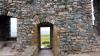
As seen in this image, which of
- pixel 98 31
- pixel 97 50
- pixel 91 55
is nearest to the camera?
pixel 91 55

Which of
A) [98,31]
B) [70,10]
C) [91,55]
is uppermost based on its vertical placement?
[70,10]

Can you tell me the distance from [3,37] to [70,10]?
3.22 m

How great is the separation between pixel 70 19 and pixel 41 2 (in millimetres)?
1186

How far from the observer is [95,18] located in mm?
10609

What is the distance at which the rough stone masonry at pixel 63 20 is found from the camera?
353 inches

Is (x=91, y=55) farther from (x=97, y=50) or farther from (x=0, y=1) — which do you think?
(x=0, y=1)

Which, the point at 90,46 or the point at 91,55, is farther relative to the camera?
the point at 90,46

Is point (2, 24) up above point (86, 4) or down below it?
below

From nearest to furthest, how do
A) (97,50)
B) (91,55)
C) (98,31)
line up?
(91,55) < (97,50) < (98,31)

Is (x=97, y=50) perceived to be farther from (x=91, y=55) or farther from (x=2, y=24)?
(x=2, y=24)

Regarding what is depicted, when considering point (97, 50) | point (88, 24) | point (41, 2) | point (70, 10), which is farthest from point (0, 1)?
point (97, 50)

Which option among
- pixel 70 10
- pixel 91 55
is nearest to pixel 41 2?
pixel 70 10

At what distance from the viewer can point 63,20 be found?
897 cm

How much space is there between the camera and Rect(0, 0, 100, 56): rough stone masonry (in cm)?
Answer: 896
